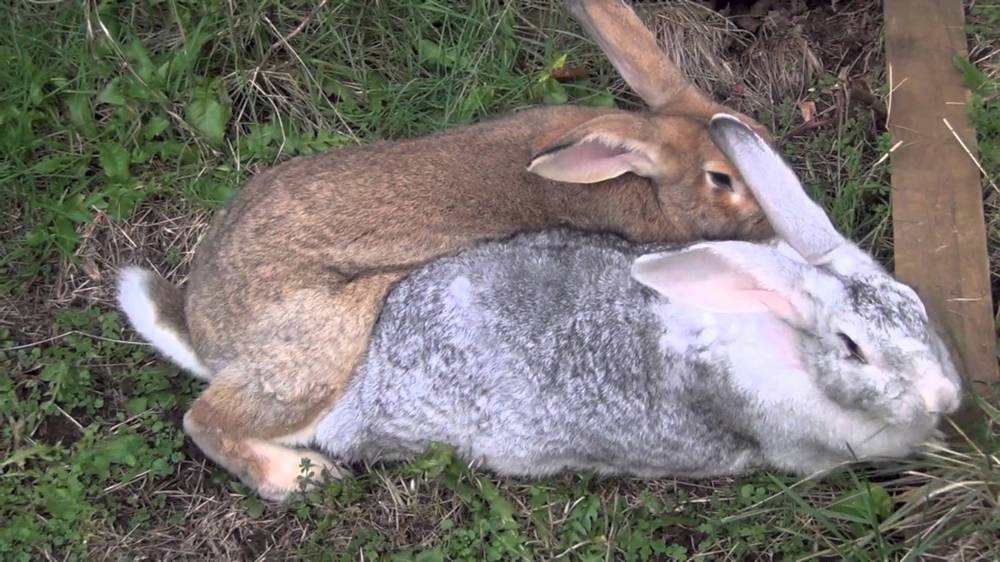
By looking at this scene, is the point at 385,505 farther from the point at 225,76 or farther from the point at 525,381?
the point at 225,76

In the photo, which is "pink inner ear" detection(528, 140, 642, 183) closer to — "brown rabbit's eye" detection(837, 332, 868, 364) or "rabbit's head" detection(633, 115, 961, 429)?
"rabbit's head" detection(633, 115, 961, 429)

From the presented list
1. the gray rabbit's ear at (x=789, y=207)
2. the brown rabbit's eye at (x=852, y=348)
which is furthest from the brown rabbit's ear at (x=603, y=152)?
the brown rabbit's eye at (x=852, y=348)

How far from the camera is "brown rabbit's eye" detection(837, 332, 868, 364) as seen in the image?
10.9 ft

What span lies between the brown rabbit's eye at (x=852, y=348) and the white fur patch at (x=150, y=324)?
2.10 meters

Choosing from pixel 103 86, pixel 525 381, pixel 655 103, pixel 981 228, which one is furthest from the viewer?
pixel 103 86

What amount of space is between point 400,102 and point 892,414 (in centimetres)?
235

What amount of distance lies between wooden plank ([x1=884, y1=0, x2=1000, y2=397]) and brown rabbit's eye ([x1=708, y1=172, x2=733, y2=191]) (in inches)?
23.3

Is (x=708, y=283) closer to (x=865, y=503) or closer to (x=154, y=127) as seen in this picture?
(x=865, y=503)

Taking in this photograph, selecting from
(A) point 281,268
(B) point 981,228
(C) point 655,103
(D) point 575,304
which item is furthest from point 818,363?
(A) point 281,268

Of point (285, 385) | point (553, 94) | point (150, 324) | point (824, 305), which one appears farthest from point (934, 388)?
point (150, 324)

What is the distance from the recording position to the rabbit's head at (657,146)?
412cm

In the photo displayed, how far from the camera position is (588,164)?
4.16m

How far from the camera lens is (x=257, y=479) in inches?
156

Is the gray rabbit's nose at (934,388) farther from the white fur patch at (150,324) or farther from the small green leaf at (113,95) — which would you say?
the small green leaf at (113,95)
